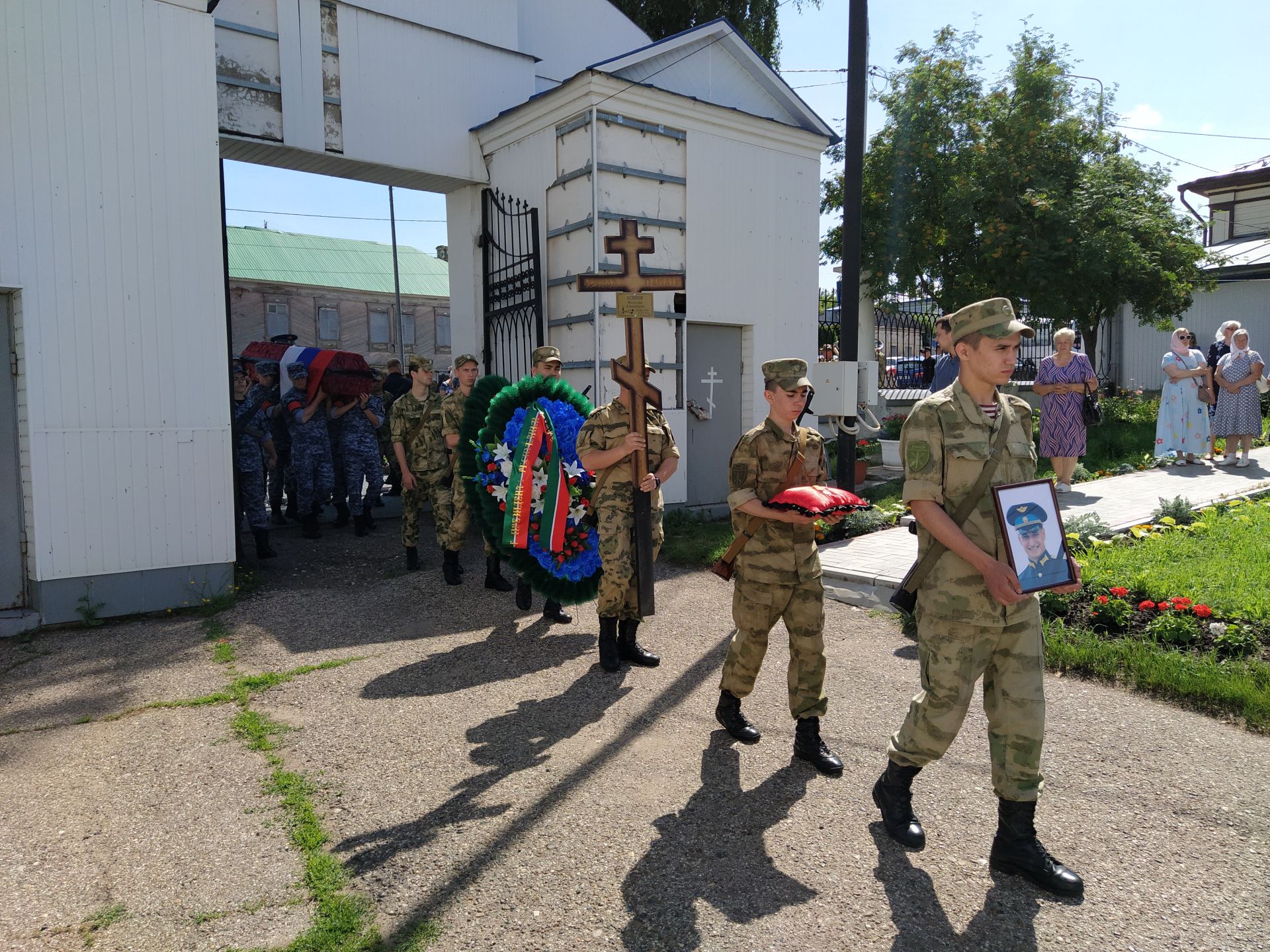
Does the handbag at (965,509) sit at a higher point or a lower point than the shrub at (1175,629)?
higher

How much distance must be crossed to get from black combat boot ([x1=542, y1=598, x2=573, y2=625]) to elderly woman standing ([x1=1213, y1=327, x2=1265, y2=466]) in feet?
30.4

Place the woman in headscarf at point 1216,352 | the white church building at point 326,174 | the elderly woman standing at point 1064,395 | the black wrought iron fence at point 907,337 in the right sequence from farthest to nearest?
the black wrought iron fence at point 907,337 → the woman in headscarf at point 1216,352 → the elderly woman standing at point 1064,395 → the white church building at point 326,174

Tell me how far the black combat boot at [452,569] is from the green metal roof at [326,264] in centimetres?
3166

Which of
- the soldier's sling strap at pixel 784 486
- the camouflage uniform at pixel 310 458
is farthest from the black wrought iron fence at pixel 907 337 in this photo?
the soldier's sling strap at pixel 784 486

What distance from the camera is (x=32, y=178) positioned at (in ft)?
21.1

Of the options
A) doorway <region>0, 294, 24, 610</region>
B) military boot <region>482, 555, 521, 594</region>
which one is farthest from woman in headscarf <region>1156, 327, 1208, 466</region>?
doorway <region>0, 294, 24, 610</region>

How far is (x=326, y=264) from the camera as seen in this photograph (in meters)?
41.3

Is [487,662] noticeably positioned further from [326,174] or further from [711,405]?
[326,174]

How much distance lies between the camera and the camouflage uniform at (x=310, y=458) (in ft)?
33.7

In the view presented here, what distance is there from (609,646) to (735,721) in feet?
4.32

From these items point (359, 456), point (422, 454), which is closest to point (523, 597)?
point (422, 454)

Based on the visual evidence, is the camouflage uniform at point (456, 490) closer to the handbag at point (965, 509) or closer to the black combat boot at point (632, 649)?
the black combat boot at point (632, 649)

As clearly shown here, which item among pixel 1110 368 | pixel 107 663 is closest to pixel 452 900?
pixel 107 663

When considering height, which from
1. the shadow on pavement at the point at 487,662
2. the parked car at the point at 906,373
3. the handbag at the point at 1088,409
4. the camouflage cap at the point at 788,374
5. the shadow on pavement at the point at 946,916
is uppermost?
the parked car at the point at 906,373
